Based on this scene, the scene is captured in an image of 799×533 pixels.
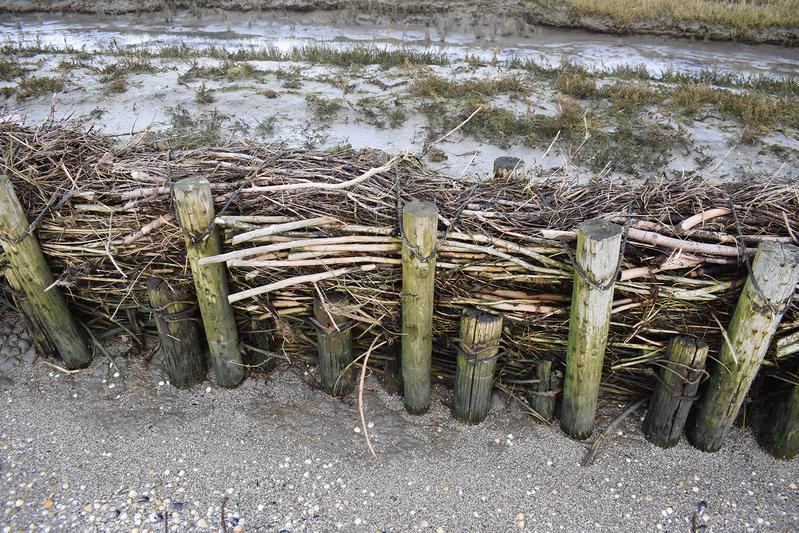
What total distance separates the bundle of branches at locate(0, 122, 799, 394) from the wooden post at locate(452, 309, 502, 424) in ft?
0.40

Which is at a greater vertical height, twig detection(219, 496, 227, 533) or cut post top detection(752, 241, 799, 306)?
cut post top detection(752, 241, 799, 306)

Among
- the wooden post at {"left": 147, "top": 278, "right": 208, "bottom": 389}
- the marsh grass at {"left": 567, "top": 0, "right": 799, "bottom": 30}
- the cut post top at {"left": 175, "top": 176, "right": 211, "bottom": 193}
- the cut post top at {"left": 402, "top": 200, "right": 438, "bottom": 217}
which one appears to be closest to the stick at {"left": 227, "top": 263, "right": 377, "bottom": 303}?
the cut post top at {"left": 402, "top": 200, "right": 438, "bottom": 217}

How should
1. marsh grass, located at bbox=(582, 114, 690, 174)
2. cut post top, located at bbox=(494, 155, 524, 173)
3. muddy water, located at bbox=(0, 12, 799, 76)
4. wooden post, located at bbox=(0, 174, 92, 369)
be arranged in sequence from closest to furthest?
wooden post, located at bbox=(0, 174, 92, 369), cut post top, located at bbox=(494, 155, 524, 173), marsh grass, located at bbox=(582, 114, 690, 174), muddy water, located at bbox=(0, 12, 799, 76)

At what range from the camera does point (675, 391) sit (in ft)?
Answer: 12.2

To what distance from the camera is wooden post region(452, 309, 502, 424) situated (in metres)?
3.72

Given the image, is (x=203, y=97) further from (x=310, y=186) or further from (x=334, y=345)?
(x=334, y=345)

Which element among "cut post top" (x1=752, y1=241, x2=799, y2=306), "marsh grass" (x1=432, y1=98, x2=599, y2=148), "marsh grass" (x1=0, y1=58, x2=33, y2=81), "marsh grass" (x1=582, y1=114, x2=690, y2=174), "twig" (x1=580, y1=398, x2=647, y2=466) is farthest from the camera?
"marsh grass" (x1=0, y1=58, x2=33, y2=81)

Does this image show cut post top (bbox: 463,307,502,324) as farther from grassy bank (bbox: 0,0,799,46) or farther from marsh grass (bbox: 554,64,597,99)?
grassy bank (bbox: 0,0,799,46)

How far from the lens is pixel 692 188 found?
4.07 metres

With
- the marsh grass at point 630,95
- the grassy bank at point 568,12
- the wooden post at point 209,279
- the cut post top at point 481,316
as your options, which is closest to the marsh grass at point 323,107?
the marsh grass at point 630,95

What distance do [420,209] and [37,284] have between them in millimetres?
2864

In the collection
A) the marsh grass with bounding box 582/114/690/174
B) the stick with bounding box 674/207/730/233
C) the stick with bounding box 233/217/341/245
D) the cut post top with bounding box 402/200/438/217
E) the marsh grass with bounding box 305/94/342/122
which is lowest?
the marsh grass with bounding box 582/114/690/174

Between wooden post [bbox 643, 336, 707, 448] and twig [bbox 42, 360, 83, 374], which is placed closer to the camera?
wooden post [bbox 643, 336, 707, 448]

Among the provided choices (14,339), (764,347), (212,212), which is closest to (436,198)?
(212,212)
